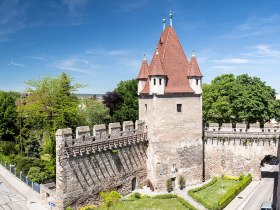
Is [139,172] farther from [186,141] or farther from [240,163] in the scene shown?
[240,163]

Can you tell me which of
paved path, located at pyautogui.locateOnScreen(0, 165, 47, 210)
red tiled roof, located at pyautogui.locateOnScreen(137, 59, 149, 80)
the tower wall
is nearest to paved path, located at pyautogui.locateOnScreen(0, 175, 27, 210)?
paved path, located at pyautogui.locateOnScreen(0, 165, 47, 210)

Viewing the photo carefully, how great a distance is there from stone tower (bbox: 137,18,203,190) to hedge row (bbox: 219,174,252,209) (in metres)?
4.86

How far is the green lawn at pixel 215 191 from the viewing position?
101 ft

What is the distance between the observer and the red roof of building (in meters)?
Result: 33.7

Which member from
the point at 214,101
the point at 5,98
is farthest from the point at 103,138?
the point at 5,98

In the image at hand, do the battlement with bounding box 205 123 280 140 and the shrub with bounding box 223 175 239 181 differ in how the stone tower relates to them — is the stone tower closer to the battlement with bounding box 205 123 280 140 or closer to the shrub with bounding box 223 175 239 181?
the battlement with bounding box 205 123 280 140

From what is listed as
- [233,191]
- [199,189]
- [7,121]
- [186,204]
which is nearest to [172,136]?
[199,189]

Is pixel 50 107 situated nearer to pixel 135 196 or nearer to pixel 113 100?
pixel 135 196

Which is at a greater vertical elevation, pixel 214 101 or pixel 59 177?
pixel 214 101

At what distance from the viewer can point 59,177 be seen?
2642 centimetres

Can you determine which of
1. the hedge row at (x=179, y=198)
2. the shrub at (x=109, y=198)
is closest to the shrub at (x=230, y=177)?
the hedge row at (x=179, y=198)

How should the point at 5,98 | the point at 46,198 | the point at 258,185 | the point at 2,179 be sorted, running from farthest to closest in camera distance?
the point at 5,98 → the point at 2,179 → the point at 258,185 → the point at 46,198

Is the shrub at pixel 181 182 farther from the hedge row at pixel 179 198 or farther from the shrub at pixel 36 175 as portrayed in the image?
the shrub at pixel 36 175

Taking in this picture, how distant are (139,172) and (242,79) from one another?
26.1m
